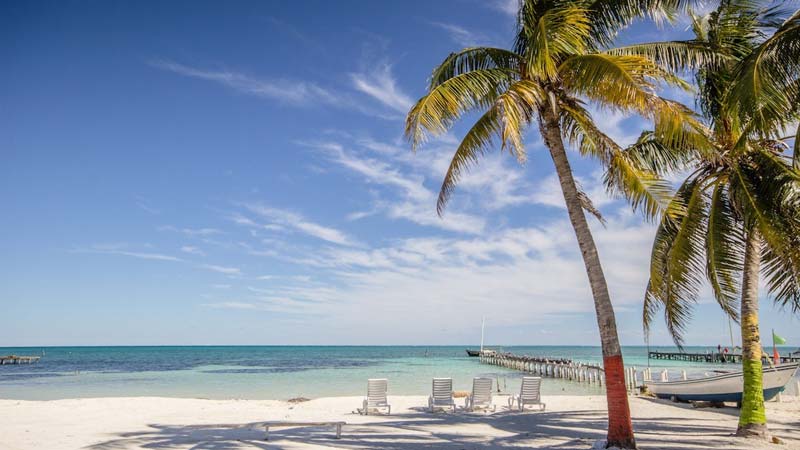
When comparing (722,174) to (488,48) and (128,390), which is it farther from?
(128,390)

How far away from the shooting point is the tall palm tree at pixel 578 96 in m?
A: 7.70

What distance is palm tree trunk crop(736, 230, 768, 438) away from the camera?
9.51 m

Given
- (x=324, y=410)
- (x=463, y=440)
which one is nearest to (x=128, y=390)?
(x=324, y=410)

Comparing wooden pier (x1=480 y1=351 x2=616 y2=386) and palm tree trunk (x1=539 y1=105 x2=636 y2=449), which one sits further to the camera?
wooden pier (x1=480 y1=351 x2=616 y2=386)

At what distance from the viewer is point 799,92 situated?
285 inches

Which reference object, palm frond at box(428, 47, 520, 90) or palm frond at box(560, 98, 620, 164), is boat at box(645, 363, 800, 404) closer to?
palm frond at box(560, 98, 620, 164)

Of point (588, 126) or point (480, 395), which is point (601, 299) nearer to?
point (588, 126)

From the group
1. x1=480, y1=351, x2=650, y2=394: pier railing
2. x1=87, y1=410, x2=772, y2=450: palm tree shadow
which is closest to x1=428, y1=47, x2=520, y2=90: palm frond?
x1=87, y1=410, x2=772, y2=450: palm tree shadow

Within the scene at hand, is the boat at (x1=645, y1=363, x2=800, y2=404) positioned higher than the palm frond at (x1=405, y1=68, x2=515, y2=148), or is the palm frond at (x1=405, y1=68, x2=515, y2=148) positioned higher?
the palm frond at (x1=405, y1=68, x2=515, y2=148)

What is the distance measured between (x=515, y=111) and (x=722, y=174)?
4.49 metres

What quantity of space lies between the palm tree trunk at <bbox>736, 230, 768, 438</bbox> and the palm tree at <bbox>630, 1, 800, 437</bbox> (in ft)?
0.05

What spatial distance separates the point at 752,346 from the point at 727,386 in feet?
19.4

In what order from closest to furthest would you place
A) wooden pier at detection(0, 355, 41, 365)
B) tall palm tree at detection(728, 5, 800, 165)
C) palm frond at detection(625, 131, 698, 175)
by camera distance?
tall palm tree at detection(728, 5, 800, 165) → palm frond at detection(625, 131, 698, 175) → wooden pier at detection(0, 355, 41, 365)

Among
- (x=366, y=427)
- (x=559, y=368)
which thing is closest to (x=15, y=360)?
(x=559, y=368)
